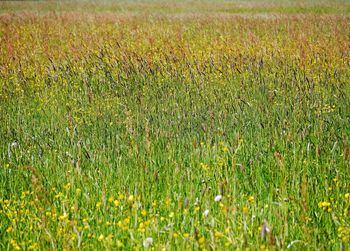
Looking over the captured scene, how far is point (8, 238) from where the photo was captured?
296 centimetres

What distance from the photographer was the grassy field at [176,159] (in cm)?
284

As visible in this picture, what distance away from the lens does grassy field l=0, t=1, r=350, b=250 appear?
284cm

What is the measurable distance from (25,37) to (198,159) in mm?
8676

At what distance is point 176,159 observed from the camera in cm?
406

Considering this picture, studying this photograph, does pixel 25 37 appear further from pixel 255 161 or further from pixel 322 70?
pixel 255 161

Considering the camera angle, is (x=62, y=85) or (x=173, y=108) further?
(x=62, y=85)

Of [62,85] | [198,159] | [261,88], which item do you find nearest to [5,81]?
[62,85]

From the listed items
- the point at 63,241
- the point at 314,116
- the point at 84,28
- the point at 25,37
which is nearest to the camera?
the point at 63,241

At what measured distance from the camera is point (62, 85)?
20.6ft

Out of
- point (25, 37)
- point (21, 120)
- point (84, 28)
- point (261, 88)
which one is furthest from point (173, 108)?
point (84, 28)

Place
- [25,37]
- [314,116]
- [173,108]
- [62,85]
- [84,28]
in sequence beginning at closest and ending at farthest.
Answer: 1. [314,116]
2. [173,108]
3. [62,85]
4. [25,37]
5. [84,28]

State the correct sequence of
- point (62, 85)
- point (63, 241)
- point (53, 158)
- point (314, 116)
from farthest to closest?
1. point (62, 85)
2. point (314, 116)
3. point (53, 158)
4. point (63, 241)

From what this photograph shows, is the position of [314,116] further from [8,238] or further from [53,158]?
[8,238]

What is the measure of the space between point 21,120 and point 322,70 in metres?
4.08
